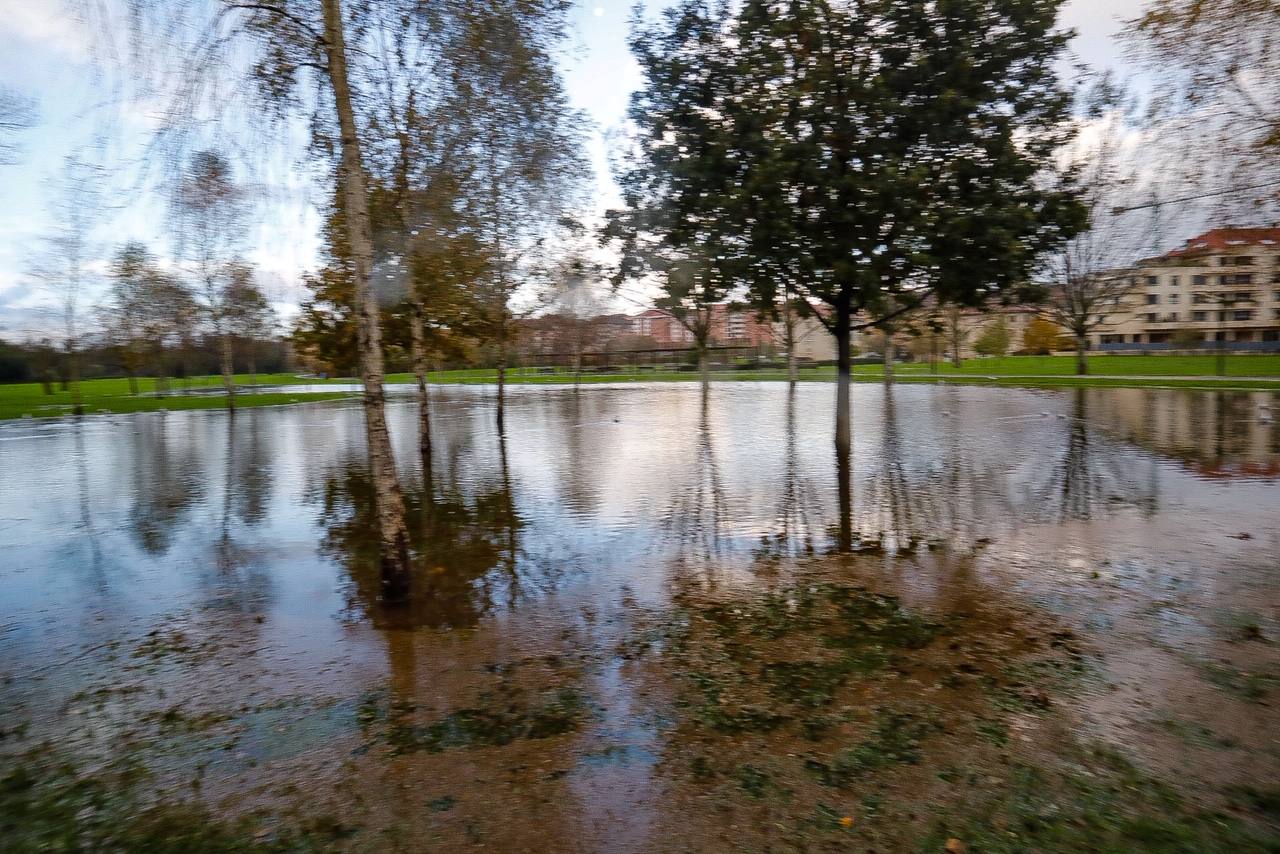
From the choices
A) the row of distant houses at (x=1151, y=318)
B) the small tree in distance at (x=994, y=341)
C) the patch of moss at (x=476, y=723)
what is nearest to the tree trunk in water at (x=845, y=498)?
the row of distant houses at (x=1151, y=318)

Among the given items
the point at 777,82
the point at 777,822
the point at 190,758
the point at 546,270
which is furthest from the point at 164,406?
the point at 777,822

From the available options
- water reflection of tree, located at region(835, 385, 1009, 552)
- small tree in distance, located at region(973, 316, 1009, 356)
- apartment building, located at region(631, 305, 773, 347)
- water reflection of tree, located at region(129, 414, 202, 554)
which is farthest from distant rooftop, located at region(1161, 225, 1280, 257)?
small tree in distance, located at region(973, 316, 1009, 356)

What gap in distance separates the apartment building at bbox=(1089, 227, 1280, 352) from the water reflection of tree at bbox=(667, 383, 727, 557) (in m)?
7.29

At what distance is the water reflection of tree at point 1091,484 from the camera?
34.4 ft

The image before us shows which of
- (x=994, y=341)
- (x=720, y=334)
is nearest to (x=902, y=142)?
(x=994, y=341)

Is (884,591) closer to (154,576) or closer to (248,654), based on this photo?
(248,654)

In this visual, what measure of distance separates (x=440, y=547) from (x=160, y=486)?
905 cm

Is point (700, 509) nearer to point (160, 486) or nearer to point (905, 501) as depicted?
point (905, 501)

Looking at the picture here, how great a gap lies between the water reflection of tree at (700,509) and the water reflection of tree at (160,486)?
7.05 meters

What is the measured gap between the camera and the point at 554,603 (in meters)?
7.24

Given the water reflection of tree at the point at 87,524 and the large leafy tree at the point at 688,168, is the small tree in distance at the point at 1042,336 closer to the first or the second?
the large leafy tree at the point at 688,168

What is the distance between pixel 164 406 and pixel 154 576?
3830 centimetres

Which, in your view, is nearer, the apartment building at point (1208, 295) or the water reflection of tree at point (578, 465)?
the apartment building at point (1208, 295)

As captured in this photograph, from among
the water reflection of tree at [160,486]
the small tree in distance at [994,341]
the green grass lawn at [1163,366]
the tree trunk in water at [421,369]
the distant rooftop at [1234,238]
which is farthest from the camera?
the small tree in distance at [994,341]
